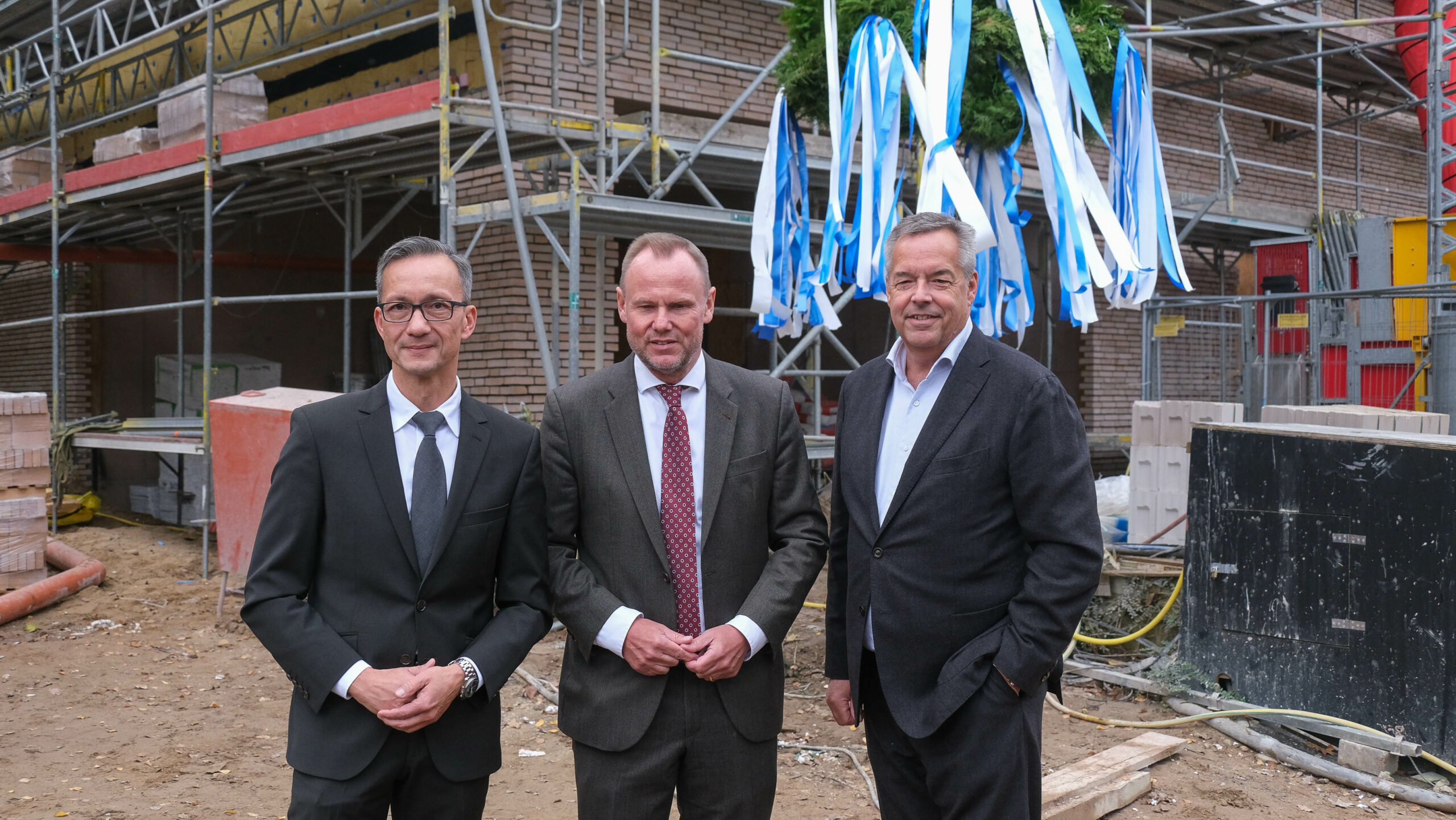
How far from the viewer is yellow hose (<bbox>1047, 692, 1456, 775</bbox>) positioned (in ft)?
17.1

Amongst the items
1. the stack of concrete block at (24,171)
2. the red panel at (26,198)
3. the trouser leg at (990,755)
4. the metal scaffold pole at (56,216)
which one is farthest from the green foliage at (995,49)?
the stack of concrete block at (24,171)

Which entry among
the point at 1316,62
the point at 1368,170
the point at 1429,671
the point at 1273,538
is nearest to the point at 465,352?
the point at 1273,538

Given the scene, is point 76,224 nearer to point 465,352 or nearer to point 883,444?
point 465,352

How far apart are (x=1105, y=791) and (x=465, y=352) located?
7.02m

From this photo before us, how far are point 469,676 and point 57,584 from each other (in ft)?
24.2

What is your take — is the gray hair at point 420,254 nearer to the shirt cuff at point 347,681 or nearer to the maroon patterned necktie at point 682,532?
the maroon patterned necktie at point 682,532

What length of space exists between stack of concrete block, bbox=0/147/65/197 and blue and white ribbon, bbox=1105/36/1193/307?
40.4 ft

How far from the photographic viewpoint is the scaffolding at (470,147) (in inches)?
309

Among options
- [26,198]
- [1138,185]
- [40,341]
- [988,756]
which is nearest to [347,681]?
[988,756]

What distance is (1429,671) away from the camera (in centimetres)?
501

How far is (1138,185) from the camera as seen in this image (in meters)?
6.27

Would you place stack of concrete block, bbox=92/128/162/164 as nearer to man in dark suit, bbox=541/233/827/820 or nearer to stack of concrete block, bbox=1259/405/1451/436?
man in dark suit, bbox=541/233/827/820

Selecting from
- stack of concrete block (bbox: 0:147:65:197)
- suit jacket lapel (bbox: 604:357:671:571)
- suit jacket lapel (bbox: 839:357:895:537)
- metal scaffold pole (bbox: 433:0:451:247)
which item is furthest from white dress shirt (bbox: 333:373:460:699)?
stack of concrete block (bbox: 0:147:65:197)

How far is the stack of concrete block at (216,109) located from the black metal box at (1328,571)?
8.02 metres
